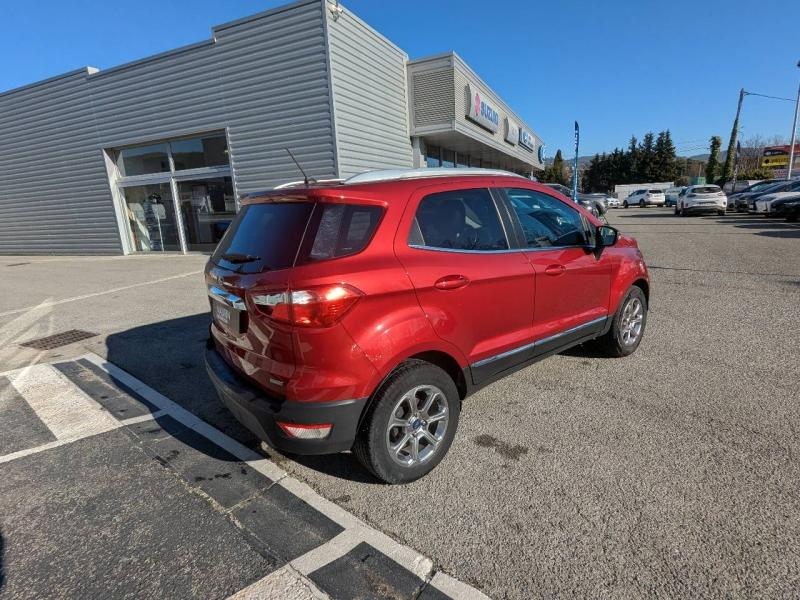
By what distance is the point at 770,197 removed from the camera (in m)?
19.7

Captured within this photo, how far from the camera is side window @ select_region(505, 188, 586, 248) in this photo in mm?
3404

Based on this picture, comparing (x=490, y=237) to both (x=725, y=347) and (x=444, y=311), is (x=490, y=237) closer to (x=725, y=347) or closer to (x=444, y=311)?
Result: (x=444, y=311)

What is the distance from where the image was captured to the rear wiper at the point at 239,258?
258cm

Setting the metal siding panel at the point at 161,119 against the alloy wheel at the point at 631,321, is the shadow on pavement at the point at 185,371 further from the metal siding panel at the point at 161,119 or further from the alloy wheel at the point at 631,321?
the metal siding panel at the point at 161,119

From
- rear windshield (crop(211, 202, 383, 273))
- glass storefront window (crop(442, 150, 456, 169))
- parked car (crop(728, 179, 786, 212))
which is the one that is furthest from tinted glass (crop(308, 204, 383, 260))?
parked car (crop(728, 179, 786, 212))

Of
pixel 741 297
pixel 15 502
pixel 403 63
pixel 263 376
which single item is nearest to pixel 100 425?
pixel 15 502

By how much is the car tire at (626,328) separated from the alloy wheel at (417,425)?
2.29 meters

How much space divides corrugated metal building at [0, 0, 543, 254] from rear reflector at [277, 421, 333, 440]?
9414 mm

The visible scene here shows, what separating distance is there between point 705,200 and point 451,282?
25.9 meters

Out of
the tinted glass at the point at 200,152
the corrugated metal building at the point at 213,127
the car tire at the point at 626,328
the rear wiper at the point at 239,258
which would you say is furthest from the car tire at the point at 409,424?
the tinted glass at the point at 200,152

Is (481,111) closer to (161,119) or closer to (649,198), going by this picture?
(161,119)

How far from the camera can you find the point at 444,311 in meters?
2.66

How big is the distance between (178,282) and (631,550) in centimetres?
980

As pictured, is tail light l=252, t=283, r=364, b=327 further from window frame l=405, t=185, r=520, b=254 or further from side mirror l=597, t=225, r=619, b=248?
side mirror l=597, t=225, r=619, b=248
